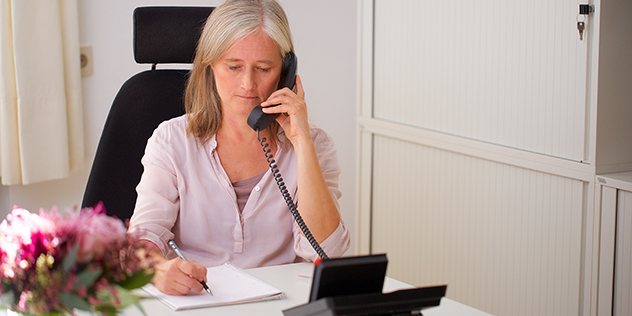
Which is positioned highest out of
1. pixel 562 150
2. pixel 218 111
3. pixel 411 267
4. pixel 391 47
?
pixel 391 47

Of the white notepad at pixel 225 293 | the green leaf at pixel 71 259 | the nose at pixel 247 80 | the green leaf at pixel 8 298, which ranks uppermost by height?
the nose at pixel 247 80

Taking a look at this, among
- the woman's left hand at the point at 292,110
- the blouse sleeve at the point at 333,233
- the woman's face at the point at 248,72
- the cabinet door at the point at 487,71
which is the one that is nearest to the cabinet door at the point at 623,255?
the cabinet door at the point at 487,71

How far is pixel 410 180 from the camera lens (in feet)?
7.70

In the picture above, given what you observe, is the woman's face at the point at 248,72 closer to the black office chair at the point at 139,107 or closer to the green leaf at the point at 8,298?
the black office chair at the point at 139,107

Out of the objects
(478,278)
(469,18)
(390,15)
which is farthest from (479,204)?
(390,15)

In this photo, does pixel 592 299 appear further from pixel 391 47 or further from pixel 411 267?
pixel 391 47

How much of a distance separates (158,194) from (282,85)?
410mm

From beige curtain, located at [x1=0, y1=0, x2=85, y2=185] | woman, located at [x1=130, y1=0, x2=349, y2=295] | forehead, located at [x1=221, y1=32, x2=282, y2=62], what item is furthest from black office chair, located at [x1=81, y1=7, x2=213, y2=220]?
beige curtain, located at [x1=0, y1=0, x2=85, y2=185]

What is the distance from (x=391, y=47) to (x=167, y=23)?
100 centimetres

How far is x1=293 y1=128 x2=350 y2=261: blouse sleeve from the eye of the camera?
1424 millimetres

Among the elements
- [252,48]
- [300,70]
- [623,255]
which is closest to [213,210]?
[252,48]

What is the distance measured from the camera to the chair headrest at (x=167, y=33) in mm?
1603

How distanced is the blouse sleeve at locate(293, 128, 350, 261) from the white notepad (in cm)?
24

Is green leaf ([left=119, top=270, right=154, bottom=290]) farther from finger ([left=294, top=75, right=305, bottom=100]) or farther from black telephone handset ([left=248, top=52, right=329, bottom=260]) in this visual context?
finger ([left=294, top=75, right=305, bottom=100])
